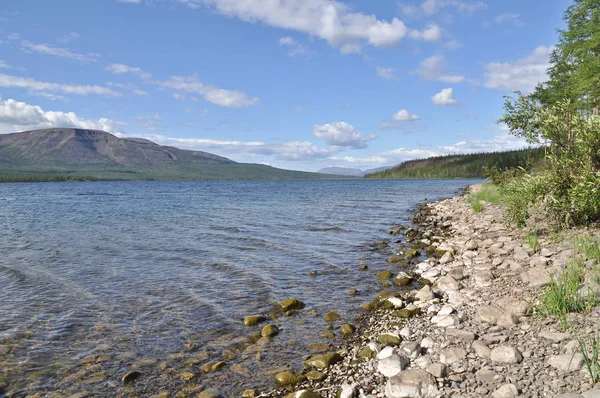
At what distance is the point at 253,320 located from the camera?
10023mm

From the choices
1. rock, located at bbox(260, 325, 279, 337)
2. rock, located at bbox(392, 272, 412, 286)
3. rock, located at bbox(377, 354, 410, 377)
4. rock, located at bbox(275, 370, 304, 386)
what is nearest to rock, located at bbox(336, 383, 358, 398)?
rock, located at bbox(377, 354, 410, 377)

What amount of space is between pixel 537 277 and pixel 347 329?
4.95 meters

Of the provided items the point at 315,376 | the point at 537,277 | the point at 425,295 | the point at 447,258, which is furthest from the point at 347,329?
the point at 447,258

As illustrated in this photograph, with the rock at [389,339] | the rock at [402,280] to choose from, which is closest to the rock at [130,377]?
the rock at [389,339]

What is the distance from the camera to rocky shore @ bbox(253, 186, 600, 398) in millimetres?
5602

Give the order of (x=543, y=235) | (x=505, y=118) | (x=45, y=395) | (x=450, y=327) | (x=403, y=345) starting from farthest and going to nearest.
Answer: (x=505, y=118) < (x=543, y=235) < (x=450, y=327) < (x=403, y=345) < (x=45, y=395)

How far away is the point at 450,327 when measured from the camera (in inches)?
315

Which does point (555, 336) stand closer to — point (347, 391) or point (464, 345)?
point (464, 345)

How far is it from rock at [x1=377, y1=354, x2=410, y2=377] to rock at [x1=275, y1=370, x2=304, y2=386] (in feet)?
4.92

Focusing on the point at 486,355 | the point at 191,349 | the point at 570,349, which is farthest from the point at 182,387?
the point at 570,349

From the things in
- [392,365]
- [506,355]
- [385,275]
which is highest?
[506,355]

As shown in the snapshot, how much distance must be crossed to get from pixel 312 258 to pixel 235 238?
7424mm

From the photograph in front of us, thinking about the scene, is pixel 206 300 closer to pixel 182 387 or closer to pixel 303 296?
pixel 303 296

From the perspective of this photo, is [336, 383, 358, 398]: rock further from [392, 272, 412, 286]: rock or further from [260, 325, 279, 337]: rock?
[392, 272, 412, 286]: rock
